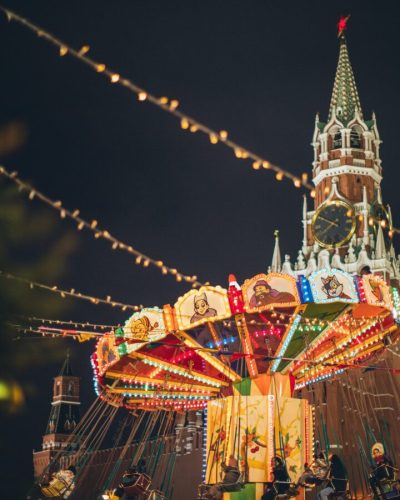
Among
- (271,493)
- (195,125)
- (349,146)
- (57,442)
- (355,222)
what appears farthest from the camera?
(57,442)

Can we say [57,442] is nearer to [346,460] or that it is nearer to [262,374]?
[346,460]

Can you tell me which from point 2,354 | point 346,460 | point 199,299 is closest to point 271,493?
point 199,299

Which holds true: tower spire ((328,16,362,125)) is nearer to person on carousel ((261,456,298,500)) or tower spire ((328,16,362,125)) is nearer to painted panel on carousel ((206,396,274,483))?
painted panel on carousel ((206,396,274,483))

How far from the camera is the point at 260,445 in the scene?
18266 millimetres

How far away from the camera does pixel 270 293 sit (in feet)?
57.4

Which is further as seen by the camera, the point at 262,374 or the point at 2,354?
the point at 262,374

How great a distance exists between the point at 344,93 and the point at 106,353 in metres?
34.3

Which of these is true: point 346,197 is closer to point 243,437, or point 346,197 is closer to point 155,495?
point 243,437

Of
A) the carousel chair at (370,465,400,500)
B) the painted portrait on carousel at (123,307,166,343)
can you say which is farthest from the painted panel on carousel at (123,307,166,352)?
the carousel chair at (370,465,400,500)

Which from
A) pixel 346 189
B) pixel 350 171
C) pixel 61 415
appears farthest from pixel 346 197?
pixel 61 415

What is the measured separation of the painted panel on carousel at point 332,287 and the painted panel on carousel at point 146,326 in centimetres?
341

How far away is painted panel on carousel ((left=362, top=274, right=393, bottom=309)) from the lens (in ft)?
57.7

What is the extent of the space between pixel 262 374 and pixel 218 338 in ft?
4.19

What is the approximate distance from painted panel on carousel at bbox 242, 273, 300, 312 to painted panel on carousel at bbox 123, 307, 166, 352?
2.10m
